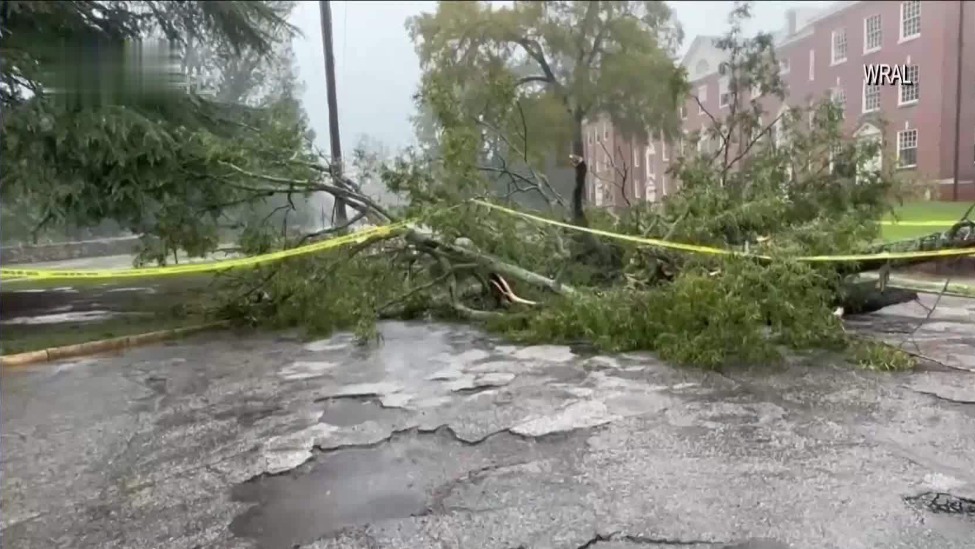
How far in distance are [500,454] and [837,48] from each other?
2721 mm

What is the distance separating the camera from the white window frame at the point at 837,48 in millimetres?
3879

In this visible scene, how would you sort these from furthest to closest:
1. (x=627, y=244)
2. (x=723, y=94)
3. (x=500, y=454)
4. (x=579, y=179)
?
(x=579, y=179) → (x=723, y=94) → (x=627, y=244) → (x=500, y=454)

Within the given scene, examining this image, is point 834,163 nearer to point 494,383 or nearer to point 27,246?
point 494,383

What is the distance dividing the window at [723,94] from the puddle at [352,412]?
15.4 ft

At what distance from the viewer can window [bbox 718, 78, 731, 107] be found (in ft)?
23.3

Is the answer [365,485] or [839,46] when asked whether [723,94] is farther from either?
[365,485]

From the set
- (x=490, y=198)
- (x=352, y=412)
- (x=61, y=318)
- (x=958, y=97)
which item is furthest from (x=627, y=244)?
(x=61, y=318)

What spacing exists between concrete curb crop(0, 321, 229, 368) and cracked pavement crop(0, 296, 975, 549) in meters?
A: 0.61

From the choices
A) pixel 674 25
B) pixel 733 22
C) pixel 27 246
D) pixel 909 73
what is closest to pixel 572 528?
pixel 909 73

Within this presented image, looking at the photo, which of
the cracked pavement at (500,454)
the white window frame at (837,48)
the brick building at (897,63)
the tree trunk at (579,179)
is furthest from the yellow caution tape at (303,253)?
the white window frame at (837,48)

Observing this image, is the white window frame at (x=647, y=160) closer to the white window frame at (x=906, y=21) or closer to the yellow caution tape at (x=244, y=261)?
the yellow caution tape at (x=244, y=261)

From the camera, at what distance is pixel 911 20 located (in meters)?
3.33

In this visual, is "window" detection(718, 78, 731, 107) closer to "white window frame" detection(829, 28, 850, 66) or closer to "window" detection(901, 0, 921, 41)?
"white window frame" detection(829, 28, 850, 66)

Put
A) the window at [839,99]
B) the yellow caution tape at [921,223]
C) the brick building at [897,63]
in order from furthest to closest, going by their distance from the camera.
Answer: the window at [839,99] → the yellow caution tape at [921,223] → the brick building at [897,63]
